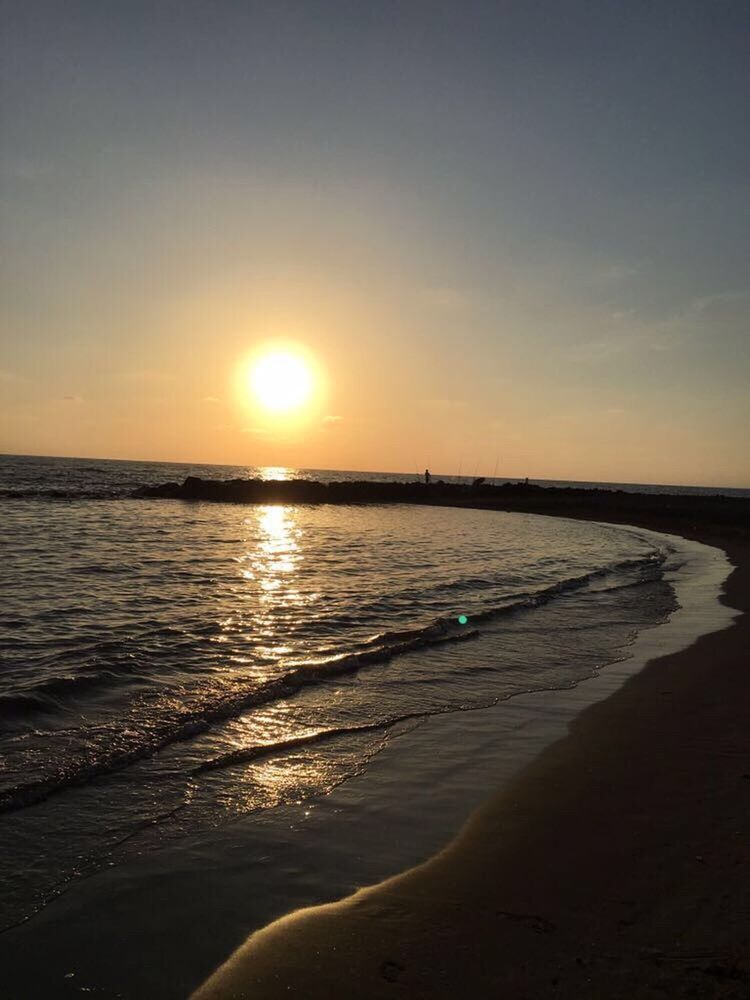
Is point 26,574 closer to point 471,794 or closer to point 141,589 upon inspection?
point 141,589

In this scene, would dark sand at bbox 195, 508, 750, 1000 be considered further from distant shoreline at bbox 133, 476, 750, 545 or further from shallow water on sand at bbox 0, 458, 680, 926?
distant shoreline at bbox 133, 476, 750, 545

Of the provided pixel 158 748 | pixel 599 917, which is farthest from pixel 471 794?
pixel 158 748

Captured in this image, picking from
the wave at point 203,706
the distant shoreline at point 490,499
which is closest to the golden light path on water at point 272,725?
the wave at point 203,706

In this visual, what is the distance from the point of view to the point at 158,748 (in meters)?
6.98

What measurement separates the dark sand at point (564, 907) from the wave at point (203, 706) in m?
2.78

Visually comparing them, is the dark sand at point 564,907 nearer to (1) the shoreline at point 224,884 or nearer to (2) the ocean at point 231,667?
(1) the shoreline at point 224,884

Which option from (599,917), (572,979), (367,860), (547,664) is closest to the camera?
(572,979)

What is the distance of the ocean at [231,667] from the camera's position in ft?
18.7

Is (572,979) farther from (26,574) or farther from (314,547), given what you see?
(314,547)

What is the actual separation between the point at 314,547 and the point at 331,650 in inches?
613

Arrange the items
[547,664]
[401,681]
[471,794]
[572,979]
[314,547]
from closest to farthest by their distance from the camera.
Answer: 1. [572,979]
2. [471,794]
3. [401,681]
4. [547,664]
5. [314,547]

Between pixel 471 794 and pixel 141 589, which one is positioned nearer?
pixel 471 794

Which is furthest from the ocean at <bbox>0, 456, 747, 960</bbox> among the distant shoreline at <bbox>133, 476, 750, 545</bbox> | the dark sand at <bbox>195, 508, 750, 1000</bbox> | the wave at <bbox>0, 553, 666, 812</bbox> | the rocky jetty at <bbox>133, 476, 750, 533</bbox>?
the rocky jetty at <bbox>133, 476, 750, 533</bbox>

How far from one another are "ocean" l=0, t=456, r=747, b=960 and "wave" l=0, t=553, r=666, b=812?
0.08ft
